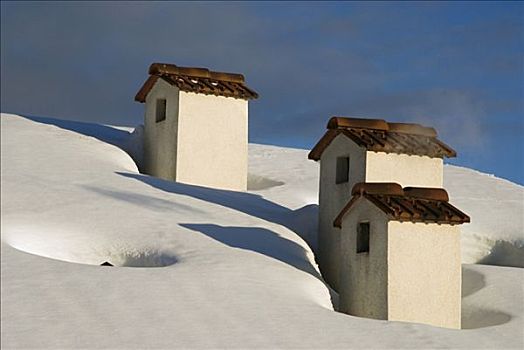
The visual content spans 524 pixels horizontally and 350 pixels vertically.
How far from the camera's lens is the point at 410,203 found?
18062mm

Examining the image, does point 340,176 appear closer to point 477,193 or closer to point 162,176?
point 162,176

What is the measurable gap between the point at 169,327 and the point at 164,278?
2.01 metres

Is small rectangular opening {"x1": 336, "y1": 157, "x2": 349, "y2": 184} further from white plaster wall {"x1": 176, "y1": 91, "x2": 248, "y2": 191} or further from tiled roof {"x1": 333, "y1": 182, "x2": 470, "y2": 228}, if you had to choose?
white plaster wall {"x1": 176, "y1": 91, "x2": 248, "y2": 191}

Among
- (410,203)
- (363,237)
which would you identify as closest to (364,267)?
(363,237)

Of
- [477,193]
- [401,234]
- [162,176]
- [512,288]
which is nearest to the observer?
[401,234]

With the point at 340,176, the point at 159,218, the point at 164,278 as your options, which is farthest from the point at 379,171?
the point at 164,278

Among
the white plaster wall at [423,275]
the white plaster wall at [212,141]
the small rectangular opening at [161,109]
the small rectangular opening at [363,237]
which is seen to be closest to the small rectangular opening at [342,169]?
the small rectangular opening at [363,237]

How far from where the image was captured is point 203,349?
535 inches

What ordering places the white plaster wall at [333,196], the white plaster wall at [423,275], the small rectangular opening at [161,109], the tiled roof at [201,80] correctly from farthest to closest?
the small rectangular opening at [161,109] < the tiled roof at [201,80] < the white plaster wall at [333,196] < the white plaster wall at [423,275]

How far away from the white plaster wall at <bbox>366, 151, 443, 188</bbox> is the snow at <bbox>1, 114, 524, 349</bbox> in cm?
210

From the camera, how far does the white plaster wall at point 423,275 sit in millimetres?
17344

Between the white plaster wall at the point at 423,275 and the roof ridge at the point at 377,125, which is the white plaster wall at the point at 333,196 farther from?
the white plaster wall at the point at 423,275

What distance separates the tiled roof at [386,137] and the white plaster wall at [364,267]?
2.25 meters

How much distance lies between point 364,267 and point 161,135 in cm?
882
